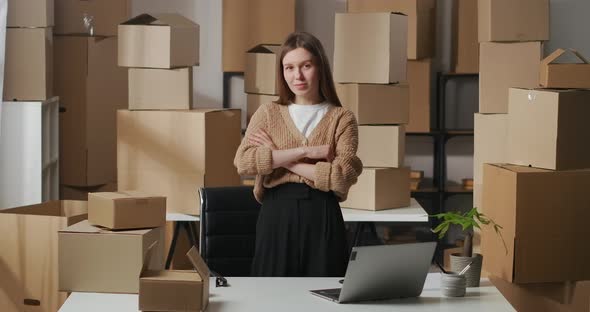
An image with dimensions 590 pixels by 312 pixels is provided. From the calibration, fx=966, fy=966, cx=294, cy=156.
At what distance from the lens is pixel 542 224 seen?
3221 millimetres

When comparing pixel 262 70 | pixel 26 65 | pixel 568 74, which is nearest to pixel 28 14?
pixel 26 65

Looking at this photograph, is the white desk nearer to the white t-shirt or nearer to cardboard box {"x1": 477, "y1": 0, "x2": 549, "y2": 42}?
the white t-shirt

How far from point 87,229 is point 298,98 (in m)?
0.77

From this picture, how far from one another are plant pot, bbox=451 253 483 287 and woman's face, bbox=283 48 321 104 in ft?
2.32

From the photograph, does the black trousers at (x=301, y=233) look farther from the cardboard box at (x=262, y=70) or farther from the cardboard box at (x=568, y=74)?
the cardboard box at (x=262, y=70)

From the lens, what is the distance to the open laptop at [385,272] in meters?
2.43

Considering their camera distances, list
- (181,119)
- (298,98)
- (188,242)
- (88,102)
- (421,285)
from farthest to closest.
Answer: (88,102)
(188,242)
(181,119)
(298,98)
(421,285)

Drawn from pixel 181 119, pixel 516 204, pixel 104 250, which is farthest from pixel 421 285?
pixel 181 119

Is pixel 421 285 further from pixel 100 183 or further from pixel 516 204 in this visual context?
pixel 100 183

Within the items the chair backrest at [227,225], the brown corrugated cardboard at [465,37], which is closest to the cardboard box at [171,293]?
the chair backrest at [227,225]

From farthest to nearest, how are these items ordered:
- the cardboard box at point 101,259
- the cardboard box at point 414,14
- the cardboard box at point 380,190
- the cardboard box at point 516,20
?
the cardboard box at point 414,14
the cardboard box at point 516,20
the cardboard box at point 380,190
the cardboard box at point 101,259

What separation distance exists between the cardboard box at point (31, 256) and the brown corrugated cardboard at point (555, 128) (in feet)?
5.54

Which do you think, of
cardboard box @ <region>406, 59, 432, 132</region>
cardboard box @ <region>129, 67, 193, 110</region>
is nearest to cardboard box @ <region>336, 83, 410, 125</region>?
cardboard box @ <region>129, 67, 193, 110</region>

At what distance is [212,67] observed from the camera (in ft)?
20.6
